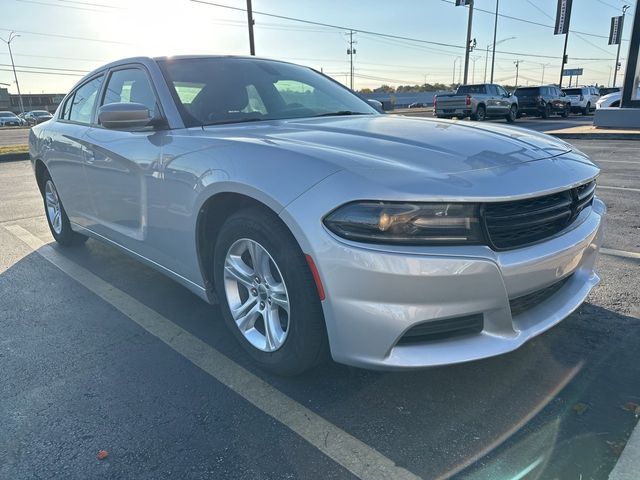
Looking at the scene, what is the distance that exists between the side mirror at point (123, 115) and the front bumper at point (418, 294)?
1.54 meters

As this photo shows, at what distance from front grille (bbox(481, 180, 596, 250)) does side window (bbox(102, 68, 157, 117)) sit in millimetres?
2256

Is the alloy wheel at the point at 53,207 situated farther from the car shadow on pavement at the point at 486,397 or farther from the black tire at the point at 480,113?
the black tire at the point at 480,113

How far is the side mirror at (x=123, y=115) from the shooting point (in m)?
2.93

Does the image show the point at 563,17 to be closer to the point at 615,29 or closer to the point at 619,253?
the point at 615,29

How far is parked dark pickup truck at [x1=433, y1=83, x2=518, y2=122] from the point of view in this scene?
2128cm

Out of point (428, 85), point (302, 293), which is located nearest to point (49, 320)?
point (302, 293)

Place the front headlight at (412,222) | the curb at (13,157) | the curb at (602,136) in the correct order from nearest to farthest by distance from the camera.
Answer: the front headlight at (412,222)
the curb at (13,157)
the curb at (602,136)

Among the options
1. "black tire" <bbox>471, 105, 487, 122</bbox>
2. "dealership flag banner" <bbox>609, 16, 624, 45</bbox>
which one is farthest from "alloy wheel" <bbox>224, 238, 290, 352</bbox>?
"dealership flag banner" <bbox>609, 16, 624, 45</bbox>

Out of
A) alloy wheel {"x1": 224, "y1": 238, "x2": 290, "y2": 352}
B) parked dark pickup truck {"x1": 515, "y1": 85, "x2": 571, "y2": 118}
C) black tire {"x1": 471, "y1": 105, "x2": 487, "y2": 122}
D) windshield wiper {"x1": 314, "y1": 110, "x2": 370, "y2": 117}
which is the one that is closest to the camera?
alloy wheel {"x1": 224, "y1": 238, "x2": 290, "y2": 352}

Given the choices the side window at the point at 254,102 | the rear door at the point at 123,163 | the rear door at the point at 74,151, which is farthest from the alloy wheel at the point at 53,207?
the side window at the point at 254,102

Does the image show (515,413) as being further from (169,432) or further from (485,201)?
(169,432)

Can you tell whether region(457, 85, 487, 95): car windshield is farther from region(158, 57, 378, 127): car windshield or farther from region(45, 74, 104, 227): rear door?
region(45, 74, 104, 227): rear door

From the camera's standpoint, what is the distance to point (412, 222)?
6.46 ft

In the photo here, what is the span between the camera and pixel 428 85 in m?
112
